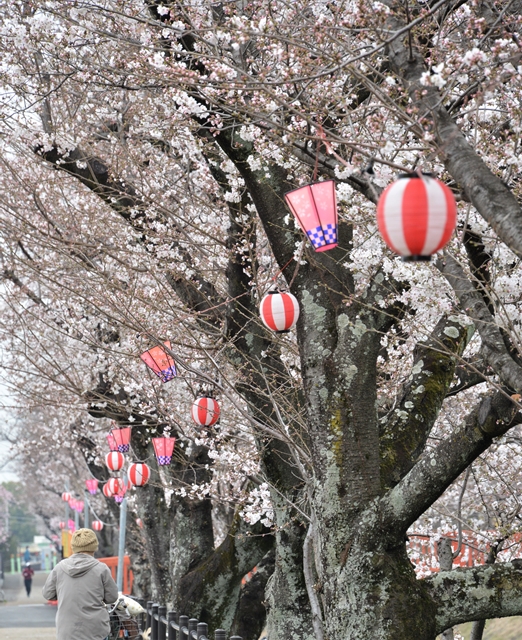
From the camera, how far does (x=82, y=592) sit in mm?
6617

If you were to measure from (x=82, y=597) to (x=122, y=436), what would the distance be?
5266 millimetres

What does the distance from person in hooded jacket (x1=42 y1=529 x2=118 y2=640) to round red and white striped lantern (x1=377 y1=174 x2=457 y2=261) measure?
458 cm

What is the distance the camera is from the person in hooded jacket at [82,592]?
6.58m

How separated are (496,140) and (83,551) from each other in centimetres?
453

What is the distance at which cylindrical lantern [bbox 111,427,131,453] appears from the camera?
11758 millimetres

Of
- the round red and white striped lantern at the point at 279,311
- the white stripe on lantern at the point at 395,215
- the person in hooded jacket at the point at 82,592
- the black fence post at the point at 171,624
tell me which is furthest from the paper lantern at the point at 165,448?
the white stripe on lantern at the point at 395,215

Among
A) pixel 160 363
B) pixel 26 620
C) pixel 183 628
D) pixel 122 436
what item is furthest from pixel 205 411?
pixel 26 620

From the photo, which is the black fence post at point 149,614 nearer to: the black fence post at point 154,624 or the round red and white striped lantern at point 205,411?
the black fence post at point 154,624

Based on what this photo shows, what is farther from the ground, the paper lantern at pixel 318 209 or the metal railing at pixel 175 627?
the paper lantern at pixel 318 209

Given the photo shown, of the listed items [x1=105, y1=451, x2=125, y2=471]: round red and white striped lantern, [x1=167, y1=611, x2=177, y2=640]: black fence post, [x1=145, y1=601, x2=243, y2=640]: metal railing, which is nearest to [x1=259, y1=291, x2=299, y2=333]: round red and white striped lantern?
[x1=145, y1=601, x2=243, y2=640]: metal railing

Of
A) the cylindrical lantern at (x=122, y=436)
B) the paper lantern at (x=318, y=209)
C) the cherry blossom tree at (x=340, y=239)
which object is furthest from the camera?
the cylindrical lantern at (x=122, y=436)

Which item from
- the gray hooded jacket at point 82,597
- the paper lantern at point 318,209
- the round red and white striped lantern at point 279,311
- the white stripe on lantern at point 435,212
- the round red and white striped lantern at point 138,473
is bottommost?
the gray hooded jacket at point 82,597

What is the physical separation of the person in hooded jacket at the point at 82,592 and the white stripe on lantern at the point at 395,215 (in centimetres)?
456

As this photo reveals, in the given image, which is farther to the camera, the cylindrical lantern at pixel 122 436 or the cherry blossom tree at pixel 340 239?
the cylindrical lantern at pixel 122 436
